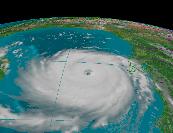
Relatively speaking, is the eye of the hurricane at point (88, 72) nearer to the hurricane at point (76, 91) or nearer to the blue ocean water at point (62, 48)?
the hurricane at point (76, 91)

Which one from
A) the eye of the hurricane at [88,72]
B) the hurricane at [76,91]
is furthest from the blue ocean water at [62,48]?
the eye of the hurricane at [88,72]

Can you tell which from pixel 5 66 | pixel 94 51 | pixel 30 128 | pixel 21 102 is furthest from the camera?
pixel 94 51

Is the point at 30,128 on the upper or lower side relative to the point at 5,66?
lower

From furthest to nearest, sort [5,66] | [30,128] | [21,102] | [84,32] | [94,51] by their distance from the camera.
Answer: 1. [84,32]
2. [94,51]
3. [5,66]
4. [21,102]
5. [30,128]

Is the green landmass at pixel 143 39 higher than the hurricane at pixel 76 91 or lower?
higher

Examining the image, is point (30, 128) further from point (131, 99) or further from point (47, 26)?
point (47, 26)

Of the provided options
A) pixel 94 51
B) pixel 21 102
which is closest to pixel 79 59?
pixel 94 51

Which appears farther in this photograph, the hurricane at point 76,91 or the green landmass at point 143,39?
the green landmass at point 143,39
